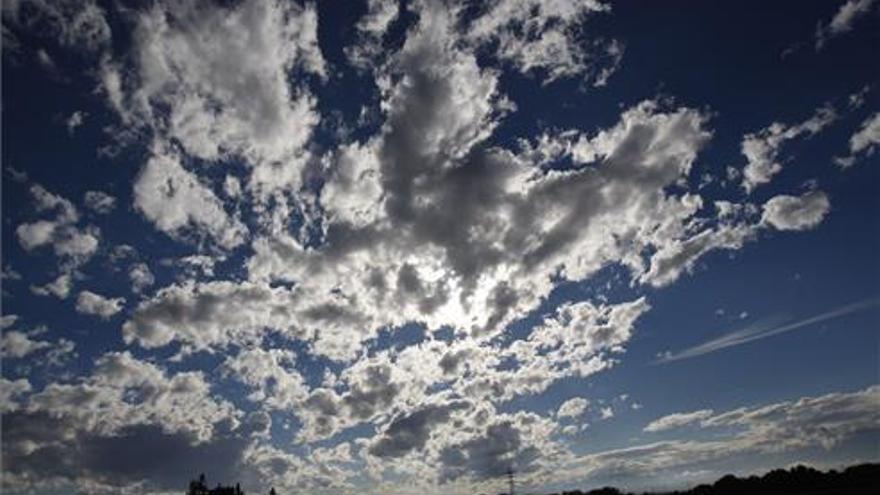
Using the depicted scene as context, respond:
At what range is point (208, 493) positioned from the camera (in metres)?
90.1

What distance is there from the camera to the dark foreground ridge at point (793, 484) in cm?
7719

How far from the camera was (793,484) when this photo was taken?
85.5 m

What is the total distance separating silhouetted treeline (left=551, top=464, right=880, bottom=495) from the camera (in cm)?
7643

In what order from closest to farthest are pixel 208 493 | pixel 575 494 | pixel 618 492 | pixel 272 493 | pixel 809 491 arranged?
pixel 809 491 → pixel 208 493 → pixel 272 493 → pixel 618 492 → pixel 575 494

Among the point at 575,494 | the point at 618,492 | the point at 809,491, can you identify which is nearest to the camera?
the point at 809,491

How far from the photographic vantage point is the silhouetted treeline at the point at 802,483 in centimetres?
7643

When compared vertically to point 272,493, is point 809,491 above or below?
below

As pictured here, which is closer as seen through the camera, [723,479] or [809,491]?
[809,491]

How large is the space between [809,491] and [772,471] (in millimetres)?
9851

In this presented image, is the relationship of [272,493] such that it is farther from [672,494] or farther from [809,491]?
[809,491]

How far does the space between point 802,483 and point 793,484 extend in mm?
1215

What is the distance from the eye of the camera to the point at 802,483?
84500 millimetres

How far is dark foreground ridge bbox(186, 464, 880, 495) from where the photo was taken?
77188 millimetres

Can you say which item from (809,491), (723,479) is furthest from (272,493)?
(809,491)
